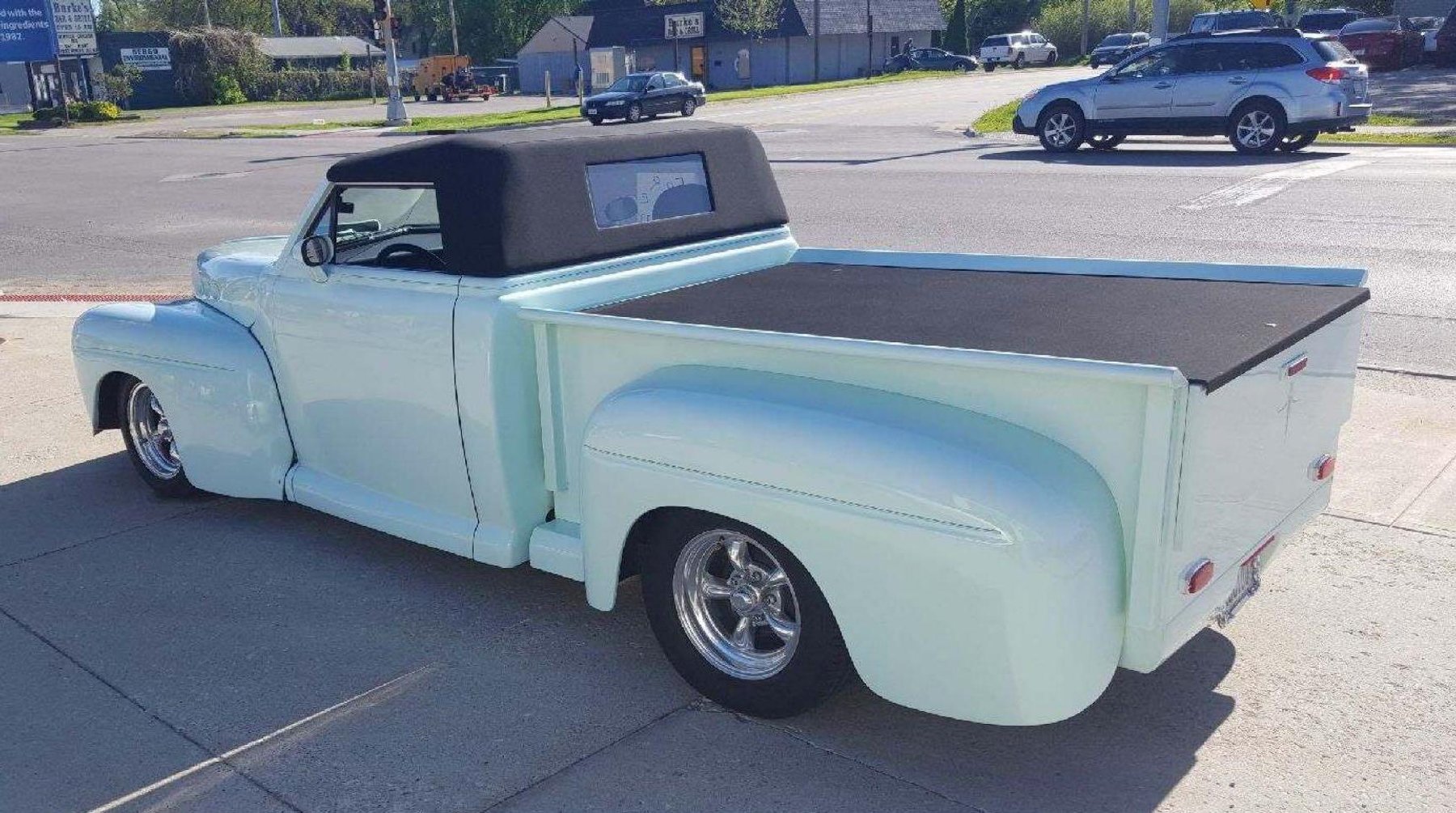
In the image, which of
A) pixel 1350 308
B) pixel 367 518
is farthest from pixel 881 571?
pixel 367 518

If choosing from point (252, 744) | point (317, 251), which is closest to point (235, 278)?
point (317, 251)

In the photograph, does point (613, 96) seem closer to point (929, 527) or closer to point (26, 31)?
point (26, 31)

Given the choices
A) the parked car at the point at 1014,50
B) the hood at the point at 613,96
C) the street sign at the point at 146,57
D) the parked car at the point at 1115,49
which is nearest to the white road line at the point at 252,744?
the hood at the point at 613,96

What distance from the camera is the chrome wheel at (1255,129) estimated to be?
1809 cm

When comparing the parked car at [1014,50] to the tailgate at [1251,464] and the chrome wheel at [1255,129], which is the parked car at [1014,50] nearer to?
the chrome wheel at [1255,129]

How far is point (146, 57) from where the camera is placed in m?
61.1

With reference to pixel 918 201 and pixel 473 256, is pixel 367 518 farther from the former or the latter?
pixel 918 201

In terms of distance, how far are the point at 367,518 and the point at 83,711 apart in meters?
1.18

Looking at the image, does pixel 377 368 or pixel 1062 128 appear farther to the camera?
pixel 1062 128

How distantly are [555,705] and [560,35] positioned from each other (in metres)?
67.1

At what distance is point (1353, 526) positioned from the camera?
5.01 meters

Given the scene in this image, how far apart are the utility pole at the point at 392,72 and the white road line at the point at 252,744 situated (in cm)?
3284

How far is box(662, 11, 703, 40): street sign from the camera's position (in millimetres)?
63397

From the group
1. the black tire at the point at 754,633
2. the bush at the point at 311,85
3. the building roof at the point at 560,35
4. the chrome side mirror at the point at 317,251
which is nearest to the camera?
the black tire at the point at 754,633
